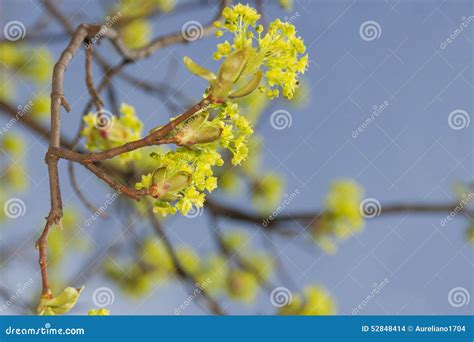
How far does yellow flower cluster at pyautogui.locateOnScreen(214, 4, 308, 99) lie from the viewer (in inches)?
42.2

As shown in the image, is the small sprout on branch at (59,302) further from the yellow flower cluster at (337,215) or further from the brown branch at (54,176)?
the yellow flower cluster at (337,215)

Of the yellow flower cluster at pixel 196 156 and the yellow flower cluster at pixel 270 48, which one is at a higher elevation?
the yellow flower cluster at pixel 270 48

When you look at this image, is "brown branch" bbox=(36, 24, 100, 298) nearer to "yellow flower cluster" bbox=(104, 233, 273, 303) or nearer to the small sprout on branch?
the small sprout on branch

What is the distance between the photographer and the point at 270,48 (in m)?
1.09

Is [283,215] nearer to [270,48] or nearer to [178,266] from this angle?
[178,266]

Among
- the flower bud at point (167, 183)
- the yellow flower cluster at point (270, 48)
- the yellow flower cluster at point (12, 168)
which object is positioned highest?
the yellow flower cluster at point (270, 48)

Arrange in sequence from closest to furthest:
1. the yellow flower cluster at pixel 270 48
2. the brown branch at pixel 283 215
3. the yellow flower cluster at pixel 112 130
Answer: the yellow flower cluster at pixel 270 48 → the yellow flower cluster at pixel 112 130 → the brown branch at pixel 283 215

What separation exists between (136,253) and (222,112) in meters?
1.51

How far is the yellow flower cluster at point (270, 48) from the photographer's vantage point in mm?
1072

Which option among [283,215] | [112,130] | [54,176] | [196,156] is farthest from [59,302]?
[283,215]

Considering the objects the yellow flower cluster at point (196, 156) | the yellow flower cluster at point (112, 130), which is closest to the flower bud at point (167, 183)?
the yellow flower cluster at point (196, 156)

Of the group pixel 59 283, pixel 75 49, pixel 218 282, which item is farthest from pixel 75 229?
pixel 75 49

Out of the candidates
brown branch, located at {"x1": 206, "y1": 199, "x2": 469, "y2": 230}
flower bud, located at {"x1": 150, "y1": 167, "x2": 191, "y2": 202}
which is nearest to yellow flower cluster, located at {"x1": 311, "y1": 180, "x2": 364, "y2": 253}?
brown branch, located at {"x1": 206, "y1": 199, "x2": 469, "y2": 230}

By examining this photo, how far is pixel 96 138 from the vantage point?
6.20ft
